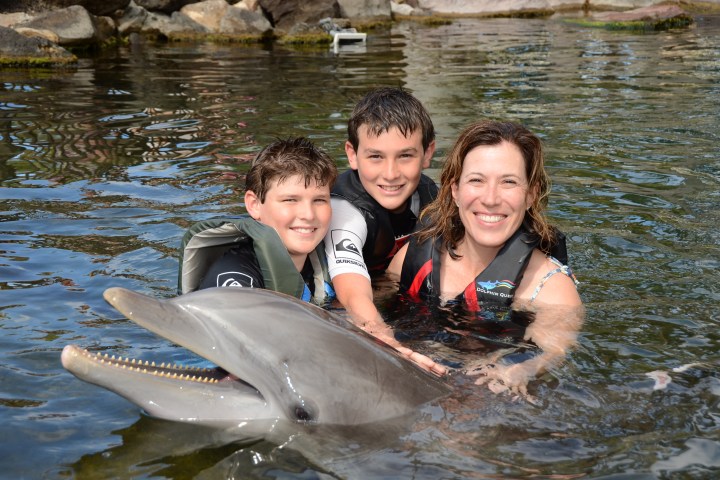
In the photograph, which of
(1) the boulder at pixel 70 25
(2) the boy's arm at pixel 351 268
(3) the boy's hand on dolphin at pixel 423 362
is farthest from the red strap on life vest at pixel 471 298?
(1) the boulder at pixel 70 25

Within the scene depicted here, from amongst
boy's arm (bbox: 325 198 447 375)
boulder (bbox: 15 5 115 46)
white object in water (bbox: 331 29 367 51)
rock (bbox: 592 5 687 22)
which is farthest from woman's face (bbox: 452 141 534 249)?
rock (bbox: 592 5 687 22)

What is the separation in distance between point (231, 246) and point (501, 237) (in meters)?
1.48

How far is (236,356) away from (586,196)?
5.22m

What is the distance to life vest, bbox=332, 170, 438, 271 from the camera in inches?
229

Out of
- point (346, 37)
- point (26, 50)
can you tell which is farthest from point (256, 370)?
point (346, 37)

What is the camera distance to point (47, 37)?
17859 millimetres

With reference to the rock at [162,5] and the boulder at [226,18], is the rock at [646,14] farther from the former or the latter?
the rock at [162,5]

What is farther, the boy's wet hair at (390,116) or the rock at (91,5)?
the rock at (91,5)

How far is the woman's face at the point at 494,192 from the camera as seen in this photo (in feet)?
16.2

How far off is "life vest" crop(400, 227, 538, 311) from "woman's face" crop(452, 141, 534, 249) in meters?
0.10

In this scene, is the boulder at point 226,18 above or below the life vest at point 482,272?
above

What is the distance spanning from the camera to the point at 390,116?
5.74m

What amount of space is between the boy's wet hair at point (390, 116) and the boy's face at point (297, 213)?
28.2 inches

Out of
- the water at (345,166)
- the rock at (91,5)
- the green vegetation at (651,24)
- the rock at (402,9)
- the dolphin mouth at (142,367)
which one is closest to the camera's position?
the dolphin mouth at (142,367)
